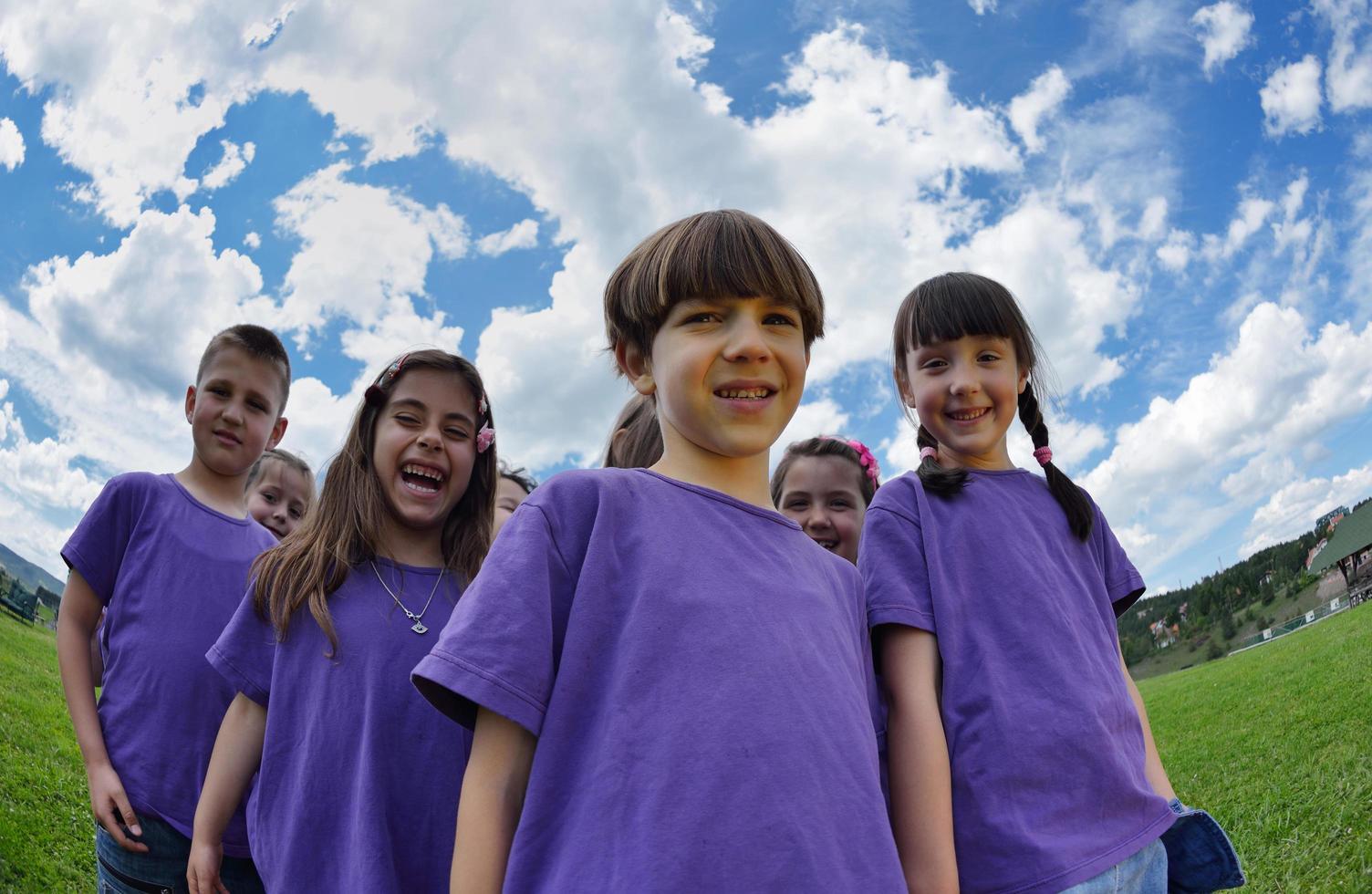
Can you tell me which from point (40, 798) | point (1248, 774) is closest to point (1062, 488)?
point (40, 798)

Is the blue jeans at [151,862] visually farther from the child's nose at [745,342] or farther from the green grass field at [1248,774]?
the green grass field at [1248,774]

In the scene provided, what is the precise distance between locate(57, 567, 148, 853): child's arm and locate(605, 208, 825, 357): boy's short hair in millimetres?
2266

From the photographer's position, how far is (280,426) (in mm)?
3801

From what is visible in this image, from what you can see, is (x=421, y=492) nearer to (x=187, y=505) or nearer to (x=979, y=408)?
(x=187, y=505)

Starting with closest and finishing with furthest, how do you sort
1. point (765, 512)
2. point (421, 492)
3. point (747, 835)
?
point (747, 835), point (765, 512), point (421, 492)

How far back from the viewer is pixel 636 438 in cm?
331

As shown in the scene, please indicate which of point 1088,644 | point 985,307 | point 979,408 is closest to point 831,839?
point 1088,644

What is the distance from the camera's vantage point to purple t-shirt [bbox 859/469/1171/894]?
6.18ft

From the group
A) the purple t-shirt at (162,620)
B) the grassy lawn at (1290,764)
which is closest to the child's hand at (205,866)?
the purple t-shirt at (162,620)

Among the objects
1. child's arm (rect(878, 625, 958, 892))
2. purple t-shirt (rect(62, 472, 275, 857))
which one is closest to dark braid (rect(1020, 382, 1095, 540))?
Result: child's arm (rect(878, 625, 958, 892))

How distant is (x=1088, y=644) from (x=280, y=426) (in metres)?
3.13

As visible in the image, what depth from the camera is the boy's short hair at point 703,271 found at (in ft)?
6.16

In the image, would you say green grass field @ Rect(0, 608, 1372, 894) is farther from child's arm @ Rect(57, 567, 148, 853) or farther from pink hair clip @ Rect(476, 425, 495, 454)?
pink hair clip @ Rect(476, 425, 495, 454)

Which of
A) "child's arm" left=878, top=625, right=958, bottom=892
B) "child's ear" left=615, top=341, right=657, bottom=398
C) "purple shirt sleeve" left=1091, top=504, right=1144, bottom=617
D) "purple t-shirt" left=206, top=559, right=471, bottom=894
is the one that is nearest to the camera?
"child's arm" left=878, top=625, right=958, bottom=892
